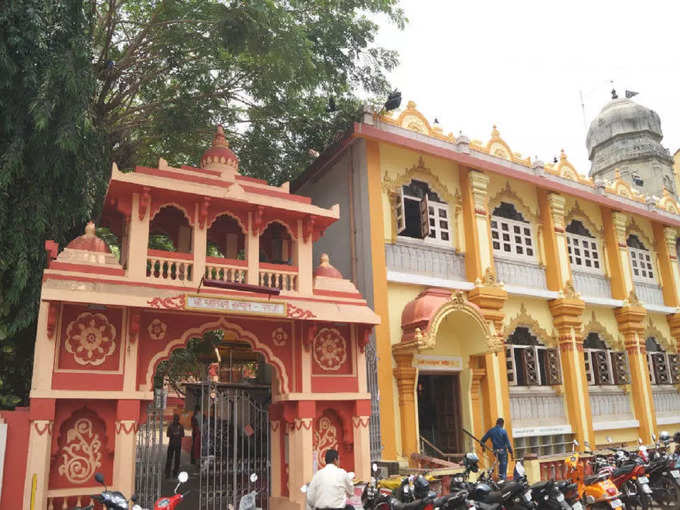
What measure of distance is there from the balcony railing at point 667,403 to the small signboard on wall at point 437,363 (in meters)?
7.60

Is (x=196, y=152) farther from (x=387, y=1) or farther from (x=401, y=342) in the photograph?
(x=401, y=342)

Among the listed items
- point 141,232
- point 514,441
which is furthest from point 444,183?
point 141,232

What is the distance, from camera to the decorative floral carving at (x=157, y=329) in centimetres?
859

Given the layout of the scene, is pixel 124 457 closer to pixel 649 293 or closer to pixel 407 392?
pixel 407 392

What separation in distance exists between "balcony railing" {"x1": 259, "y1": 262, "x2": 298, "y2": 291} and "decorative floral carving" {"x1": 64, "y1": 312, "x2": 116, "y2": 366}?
8.06 feet

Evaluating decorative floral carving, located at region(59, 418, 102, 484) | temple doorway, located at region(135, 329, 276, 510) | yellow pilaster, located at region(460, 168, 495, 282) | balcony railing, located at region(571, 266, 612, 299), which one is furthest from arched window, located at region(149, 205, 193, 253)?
balcony railing, located at region(571, 266, 612, 299)

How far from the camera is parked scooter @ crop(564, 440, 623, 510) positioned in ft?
26.4

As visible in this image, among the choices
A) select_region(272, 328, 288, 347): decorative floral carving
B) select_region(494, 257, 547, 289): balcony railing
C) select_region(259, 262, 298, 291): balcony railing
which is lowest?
select_region(272, 328, 288, 347): decorative floral carving

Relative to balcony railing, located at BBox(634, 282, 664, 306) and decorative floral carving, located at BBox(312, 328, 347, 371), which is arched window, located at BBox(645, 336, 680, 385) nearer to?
balcony railing, located at BBox(634, 282, 664, 306)

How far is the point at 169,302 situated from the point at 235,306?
0.96 meters

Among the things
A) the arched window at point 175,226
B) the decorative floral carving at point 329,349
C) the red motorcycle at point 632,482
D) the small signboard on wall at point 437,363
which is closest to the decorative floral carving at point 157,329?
the arched window at point 175,226

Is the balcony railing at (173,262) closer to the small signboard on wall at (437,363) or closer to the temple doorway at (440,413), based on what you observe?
the small signboard on wall at (437,363)

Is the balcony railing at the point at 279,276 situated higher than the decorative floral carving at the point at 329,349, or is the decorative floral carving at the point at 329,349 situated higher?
the balcony railing at the point at 279,276

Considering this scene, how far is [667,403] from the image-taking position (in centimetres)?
1672
